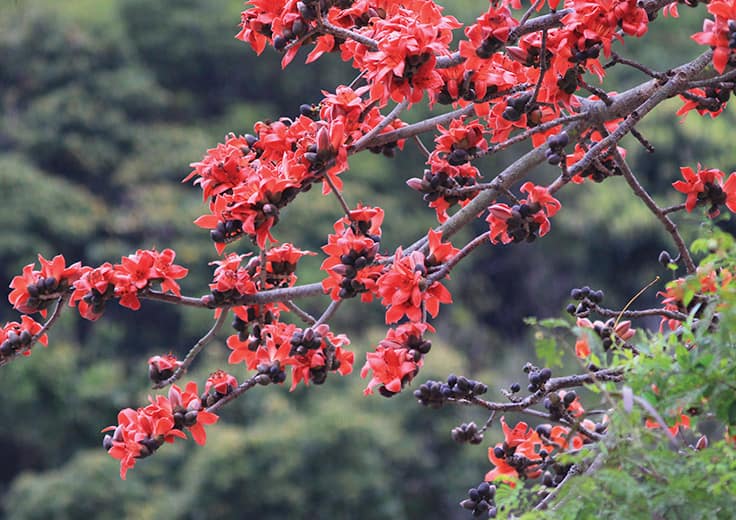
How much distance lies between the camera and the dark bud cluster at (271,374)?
1.82 m

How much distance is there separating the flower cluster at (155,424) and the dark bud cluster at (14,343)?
0.20 meters

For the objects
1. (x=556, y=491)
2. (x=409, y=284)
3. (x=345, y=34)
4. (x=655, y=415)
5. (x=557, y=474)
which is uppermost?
(x=345, y=34)

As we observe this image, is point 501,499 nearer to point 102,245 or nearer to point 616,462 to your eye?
point 616,462

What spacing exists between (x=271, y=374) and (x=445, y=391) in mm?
289

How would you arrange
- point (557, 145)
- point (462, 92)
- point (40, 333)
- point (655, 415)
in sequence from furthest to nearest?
point (40, 333)
point (462, 92)
point (557, 145)
point (655, 415)

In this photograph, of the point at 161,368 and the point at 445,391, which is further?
the point at 161,368

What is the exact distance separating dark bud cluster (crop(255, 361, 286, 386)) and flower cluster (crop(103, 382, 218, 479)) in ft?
0.40

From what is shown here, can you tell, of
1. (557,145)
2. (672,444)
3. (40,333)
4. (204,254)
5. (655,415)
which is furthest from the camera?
(204,254)

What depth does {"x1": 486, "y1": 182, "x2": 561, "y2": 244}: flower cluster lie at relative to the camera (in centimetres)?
170

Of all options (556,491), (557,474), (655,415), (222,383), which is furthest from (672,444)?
(222,383)

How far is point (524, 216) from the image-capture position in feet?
5.60

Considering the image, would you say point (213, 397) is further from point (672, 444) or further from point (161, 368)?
point (672, 444)

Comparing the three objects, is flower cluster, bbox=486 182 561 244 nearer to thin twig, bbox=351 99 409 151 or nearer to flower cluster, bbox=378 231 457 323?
flower cluster, bbox=378 231 457 323

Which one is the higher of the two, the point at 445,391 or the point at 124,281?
the point at 124,281
